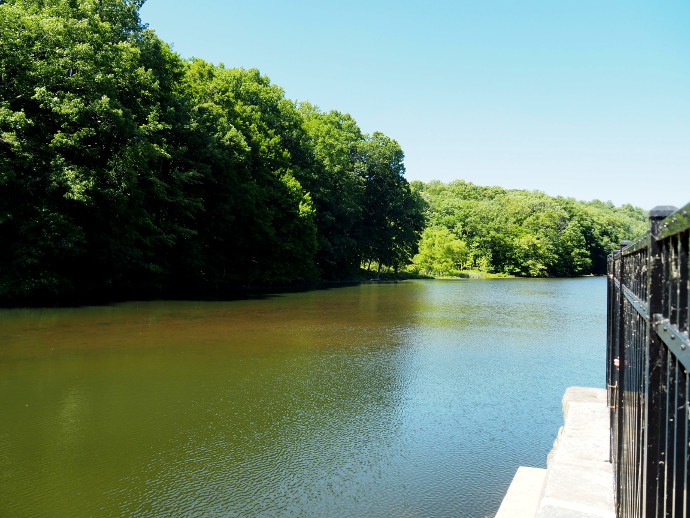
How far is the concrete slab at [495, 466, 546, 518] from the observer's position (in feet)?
12.3

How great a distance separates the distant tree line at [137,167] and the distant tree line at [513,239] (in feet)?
68.3

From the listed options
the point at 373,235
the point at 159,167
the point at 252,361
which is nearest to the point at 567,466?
the point at 252,361

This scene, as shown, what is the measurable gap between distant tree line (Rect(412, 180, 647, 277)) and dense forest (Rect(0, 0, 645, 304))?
11.9 m

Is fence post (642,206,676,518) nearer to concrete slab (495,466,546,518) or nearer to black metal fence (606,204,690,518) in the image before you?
black metal fence (606,204,690,518)

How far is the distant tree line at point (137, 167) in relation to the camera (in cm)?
1709

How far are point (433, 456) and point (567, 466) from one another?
1880mm

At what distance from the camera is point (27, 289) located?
17266 mm

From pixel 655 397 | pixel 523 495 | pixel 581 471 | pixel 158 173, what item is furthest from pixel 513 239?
pixel 655 397

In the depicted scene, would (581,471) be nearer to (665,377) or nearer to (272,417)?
(665,377)

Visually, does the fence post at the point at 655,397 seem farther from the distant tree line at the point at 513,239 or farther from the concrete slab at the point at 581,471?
the distant tree line at the point at 513,239

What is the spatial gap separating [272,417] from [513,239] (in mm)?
56631

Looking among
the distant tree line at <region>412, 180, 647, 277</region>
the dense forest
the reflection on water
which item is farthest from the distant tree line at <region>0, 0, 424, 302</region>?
the distant tree line at <region>412, 180, 647, 277</region>

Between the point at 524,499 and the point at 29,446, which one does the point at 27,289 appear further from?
the point at 524,499

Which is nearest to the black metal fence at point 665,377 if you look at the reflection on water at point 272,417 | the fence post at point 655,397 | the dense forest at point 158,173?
the fence post at point 655,397
